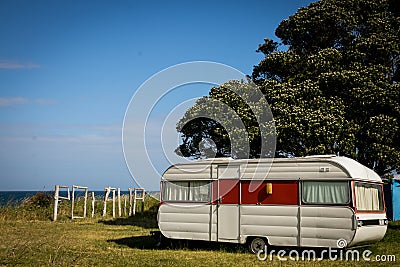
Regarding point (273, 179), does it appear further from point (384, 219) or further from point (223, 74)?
point (223, 74)

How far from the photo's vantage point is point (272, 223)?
14.9 metres

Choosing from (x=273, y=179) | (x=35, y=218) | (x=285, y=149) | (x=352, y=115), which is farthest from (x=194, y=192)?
(x=35, y=218)

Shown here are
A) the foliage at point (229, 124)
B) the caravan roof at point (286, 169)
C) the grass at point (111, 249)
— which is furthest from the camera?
the foliage at point (229, 124)

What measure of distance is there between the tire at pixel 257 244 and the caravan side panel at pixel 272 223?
0.20m

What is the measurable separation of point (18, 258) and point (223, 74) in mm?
13835

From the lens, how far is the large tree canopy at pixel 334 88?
21062 millimetres

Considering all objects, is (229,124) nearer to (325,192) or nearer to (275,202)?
(275,202)

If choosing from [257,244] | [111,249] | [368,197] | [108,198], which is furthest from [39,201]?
[368,197]

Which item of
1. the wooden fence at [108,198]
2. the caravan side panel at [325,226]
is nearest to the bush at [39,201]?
the wooden fence at [108,198]

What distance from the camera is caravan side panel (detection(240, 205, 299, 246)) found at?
1454 centimetres

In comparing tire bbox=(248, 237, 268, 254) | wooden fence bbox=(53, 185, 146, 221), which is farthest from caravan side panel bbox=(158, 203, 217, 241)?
wooden fence bbox=(53, 185, 146, 221)

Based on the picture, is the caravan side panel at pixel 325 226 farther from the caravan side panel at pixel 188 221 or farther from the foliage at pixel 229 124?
the foliage at pixel 229 124

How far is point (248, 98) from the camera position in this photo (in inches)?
933

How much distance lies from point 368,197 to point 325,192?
1523 millimetres
